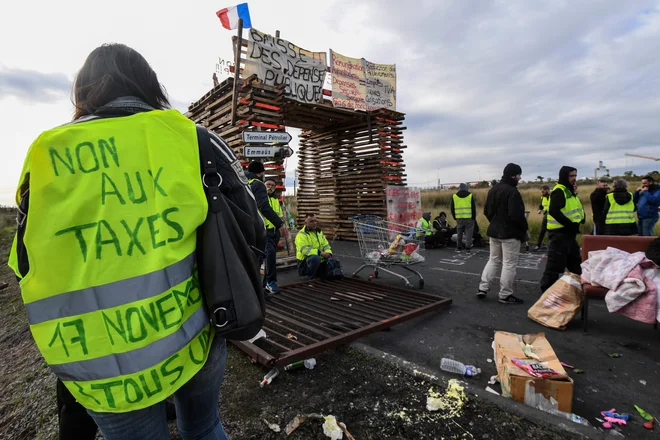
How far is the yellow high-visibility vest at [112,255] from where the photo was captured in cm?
104

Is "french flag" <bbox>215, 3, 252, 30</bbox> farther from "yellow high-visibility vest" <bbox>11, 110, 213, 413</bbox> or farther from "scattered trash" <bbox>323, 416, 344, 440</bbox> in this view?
"scattered trash" <bbox>323, 416, 344, 440</bbox>

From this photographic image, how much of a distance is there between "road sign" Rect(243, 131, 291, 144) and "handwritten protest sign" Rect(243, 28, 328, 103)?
2.22m

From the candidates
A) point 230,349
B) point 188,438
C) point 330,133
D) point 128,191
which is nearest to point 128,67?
point 128,191

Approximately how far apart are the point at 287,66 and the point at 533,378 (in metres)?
9.45

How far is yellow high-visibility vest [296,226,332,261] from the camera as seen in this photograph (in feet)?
21.5

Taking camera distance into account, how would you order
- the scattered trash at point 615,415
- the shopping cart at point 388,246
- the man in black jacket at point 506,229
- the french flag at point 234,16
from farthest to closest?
the french flag at point 234,16, the shopping cart at point 388,246, the man in black jacket at point 506,229, the scattered trash at point 615,415

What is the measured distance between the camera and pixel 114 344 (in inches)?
42.5

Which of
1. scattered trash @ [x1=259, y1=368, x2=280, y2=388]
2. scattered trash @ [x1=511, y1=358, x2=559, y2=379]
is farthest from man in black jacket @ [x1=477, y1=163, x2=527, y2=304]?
scattered trash @ [x1=259, y1=368, x2=280, y2=388]

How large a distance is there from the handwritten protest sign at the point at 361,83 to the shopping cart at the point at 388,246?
6118 millimetres

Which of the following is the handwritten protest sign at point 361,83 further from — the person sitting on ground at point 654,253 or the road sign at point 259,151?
the person sitting on ground at point 654,253

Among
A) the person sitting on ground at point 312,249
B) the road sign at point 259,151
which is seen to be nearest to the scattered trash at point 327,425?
the person sitting on ground at point 312,249

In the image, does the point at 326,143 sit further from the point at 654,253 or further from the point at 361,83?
the point at 654,253

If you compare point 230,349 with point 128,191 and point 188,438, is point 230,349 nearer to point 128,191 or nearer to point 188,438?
point 188,438

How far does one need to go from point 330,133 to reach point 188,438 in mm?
12526
